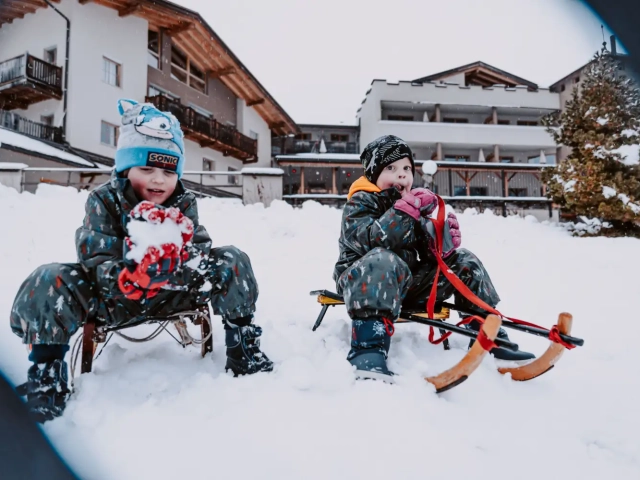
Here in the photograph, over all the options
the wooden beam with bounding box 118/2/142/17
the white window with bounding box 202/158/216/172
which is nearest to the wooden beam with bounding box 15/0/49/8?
the wooden beam with bounding box 118/2/142/17

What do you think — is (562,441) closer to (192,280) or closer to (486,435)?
(486,435)

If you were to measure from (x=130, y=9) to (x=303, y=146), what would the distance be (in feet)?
41.3

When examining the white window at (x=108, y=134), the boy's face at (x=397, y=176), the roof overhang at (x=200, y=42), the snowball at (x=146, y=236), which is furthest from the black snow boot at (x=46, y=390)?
the white window at (x=108, y=134)

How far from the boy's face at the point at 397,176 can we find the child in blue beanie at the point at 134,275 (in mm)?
1008

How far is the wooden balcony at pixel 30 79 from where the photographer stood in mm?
13742

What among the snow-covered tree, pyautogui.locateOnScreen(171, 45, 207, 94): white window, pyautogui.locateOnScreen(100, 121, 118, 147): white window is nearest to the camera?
the snow-covered tree

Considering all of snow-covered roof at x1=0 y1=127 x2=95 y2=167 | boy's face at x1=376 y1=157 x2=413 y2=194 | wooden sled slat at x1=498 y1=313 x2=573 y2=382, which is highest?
snow-covered roof at x1=0 y1=127 x2=95 y2=167

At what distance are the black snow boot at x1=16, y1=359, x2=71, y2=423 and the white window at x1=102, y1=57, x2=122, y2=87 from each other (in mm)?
16375

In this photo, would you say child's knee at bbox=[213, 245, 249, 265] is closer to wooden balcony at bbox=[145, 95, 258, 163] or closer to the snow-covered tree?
the snow-covered tree

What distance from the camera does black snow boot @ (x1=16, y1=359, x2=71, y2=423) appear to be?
136 cm

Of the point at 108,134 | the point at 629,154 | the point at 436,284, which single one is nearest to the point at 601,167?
the point at 629,154

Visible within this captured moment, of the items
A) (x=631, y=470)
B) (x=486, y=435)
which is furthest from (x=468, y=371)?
(x=631, y=470)

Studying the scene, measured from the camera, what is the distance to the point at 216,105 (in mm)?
21016

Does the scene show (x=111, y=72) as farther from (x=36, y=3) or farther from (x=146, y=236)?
(x=146, y=236)
